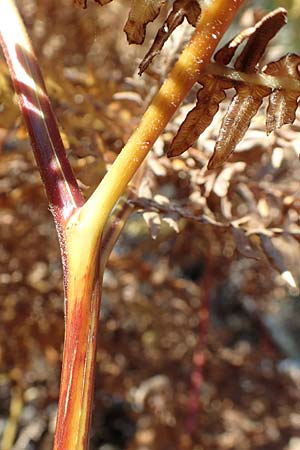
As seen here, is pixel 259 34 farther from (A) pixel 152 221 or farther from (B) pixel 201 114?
(A) pixel 152 221

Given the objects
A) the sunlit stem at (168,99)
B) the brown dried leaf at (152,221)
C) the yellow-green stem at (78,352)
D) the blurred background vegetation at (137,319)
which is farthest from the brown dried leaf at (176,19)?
the blurred background vegetation at (137,319)

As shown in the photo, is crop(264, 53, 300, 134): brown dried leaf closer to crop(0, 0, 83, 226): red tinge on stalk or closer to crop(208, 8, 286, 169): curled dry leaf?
crop(208, 8, 286, 169): curled dry leaf

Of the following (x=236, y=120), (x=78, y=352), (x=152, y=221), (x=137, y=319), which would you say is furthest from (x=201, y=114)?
(x=137, y=319)

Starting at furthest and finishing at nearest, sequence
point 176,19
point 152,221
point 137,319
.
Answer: point 137,319 < point 152,221 < point 176,19

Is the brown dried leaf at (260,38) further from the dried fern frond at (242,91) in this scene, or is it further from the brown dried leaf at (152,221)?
the brown dried leaf at (152,221)

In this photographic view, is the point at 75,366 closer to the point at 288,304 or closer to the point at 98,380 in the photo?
the point at 98,380

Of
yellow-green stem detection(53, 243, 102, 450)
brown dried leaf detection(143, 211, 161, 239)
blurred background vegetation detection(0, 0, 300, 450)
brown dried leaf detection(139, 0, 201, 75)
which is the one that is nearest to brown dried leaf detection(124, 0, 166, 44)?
brown dried leaf detection(139, 0, 201, 75)
